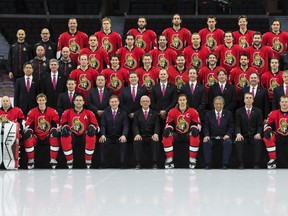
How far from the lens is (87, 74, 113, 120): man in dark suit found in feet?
30.4

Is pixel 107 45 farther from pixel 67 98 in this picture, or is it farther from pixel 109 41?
pixel 67 98

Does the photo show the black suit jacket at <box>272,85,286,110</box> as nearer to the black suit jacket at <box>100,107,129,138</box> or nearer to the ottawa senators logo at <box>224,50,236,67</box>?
the ottawa senators logo at <box>224,50,236,67</box>

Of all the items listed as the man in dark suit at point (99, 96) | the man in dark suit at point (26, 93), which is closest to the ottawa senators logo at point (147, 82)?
the man in dark suit at point (99, 96)

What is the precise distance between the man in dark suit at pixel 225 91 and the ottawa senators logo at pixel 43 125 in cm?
227

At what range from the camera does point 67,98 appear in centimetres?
929

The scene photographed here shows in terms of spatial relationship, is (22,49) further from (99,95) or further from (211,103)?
(211,103)

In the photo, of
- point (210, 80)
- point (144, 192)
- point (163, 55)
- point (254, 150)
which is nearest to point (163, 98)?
point (210, 80)

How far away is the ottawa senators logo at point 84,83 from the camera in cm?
974

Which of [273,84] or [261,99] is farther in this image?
[273,84]

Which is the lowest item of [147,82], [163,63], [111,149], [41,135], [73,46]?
[111,149]

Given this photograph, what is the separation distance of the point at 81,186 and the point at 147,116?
78.8 inches

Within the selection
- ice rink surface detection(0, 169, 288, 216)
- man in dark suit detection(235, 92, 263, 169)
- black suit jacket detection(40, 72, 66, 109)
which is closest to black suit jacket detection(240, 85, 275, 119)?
man in dark suit detection(235, 92, 263, 169)

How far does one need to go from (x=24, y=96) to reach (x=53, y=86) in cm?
43

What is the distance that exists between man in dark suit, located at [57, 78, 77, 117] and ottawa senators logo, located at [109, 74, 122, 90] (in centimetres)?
63
